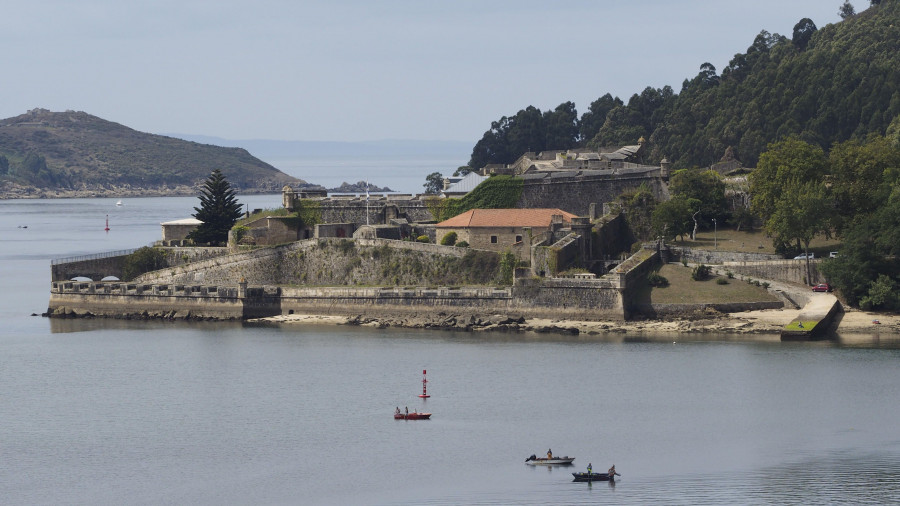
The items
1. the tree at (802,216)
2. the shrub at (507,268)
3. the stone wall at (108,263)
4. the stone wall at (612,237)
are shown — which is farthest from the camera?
the stone wall at (108,263)

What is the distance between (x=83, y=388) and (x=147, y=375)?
361cm

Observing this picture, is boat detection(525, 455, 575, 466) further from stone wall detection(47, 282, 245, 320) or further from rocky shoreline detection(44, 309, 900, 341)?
stone wall detection(47, 282, 245, 320)

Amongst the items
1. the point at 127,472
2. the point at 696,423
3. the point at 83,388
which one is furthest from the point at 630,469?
the point at 83,388

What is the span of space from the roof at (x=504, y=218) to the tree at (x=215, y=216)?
14.5 metres

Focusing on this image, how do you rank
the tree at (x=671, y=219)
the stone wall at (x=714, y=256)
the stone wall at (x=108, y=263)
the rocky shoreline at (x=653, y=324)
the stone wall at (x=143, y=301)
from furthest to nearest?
the stone wall at (x=108, y=263)
the tree at (x=671, y=219)
the stone wall at (x=143, y=301)
the stone wall at (x=714, y=256)
the rocky shoreline at (x=653, y=324)

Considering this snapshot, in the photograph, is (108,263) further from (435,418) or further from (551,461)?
(551,461)

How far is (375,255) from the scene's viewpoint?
87375mm

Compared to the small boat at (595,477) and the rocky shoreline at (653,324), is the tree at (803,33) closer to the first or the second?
the rocky shoreline at (653,324)

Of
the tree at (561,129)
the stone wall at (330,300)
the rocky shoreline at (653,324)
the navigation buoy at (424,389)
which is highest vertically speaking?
the tree at (561,129)

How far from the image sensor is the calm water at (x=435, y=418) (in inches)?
1948

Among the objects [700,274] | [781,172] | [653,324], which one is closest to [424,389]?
[653,324]

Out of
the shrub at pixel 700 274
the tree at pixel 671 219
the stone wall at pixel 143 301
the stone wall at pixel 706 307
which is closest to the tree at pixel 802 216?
the stone wall at pixel 706 307

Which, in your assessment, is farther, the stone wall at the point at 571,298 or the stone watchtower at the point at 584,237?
the stone watchtower at the point at 584,237

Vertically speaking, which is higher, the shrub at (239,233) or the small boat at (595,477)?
the shrub at (239,233)
